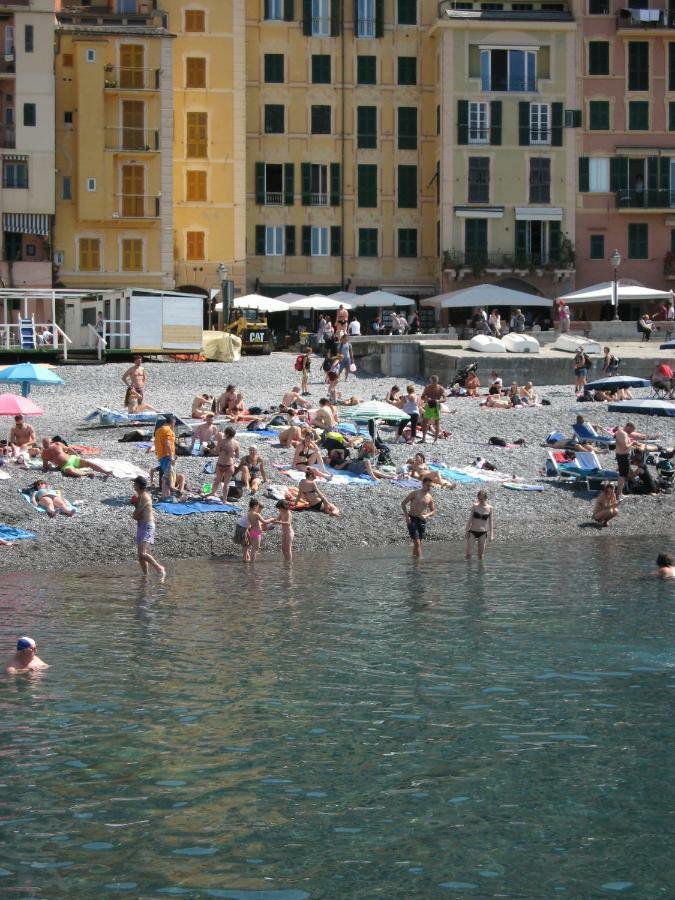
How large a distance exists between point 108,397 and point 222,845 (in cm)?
2902

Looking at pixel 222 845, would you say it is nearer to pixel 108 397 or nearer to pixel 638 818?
pixel 638 818

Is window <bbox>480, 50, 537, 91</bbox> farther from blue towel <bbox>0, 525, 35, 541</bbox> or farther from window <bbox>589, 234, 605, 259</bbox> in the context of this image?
blue towel <bbox>0, 525, 35, 541</bbox>

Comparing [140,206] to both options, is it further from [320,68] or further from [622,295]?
[622,295]

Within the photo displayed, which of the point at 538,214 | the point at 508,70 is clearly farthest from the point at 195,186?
the point at 538,214

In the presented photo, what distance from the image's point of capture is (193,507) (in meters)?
28.3

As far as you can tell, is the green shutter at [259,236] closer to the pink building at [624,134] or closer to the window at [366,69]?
the window at [366,69]

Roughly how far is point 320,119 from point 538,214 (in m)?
9.43

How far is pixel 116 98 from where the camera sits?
58281 mm

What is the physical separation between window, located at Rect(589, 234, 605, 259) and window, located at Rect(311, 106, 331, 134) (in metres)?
11.4

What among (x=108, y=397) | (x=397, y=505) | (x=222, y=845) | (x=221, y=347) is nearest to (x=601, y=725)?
(x=222, y=845)

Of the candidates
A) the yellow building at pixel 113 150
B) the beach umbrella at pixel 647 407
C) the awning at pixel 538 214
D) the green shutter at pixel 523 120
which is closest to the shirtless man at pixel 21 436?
the beach umbrella at pixel 647 407

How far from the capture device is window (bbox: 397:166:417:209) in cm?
6322

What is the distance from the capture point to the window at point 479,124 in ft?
201

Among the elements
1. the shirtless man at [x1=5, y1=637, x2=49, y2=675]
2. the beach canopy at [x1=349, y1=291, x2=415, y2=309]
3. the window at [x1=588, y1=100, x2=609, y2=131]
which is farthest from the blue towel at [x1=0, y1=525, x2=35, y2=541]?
the window at [x1=588, y1=100, x2=609, y2=131]
